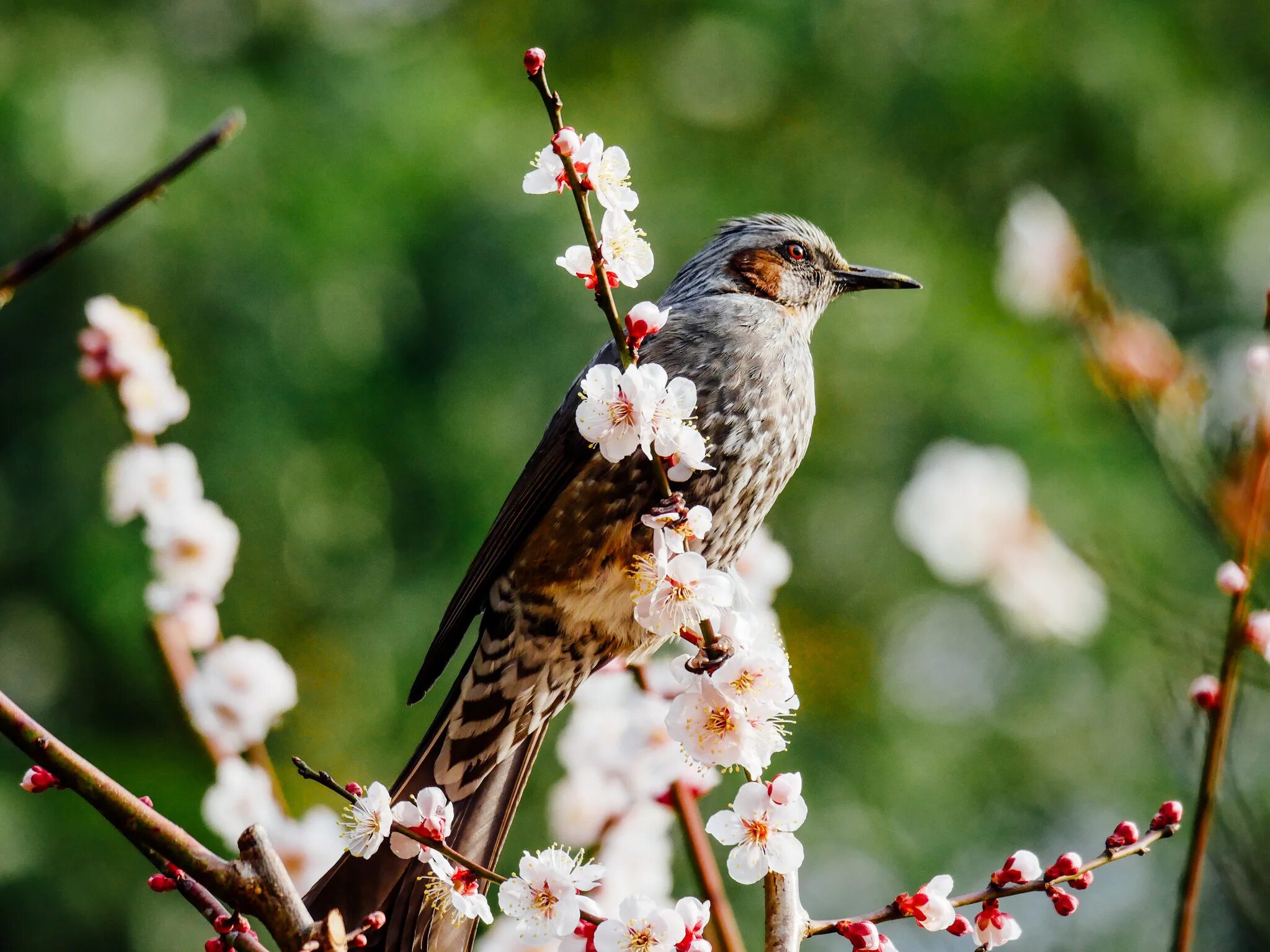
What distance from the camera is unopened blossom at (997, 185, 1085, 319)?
1.64 m

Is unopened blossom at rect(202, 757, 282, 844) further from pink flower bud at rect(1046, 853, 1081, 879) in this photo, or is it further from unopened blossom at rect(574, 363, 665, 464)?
pink flower bud at rect(1046, 853, 1081, 879)

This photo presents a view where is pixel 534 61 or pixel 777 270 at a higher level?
pixel 777 270

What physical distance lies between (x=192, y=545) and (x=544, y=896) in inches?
46.8

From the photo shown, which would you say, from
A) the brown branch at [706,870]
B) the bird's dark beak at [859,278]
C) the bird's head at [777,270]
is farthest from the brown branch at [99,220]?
the bird's dark beak at [859,278]

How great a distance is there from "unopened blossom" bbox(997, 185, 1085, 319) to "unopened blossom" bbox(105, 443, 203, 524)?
4.93ft

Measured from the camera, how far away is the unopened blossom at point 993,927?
54.4 inches

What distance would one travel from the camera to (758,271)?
276cm

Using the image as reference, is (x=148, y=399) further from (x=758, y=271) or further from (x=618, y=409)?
(x=758, y=271)

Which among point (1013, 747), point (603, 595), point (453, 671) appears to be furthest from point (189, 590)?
point (1013, 747)

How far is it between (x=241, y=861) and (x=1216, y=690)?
40.4 inches

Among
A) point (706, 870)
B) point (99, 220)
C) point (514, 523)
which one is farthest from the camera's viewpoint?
point (514, 523)

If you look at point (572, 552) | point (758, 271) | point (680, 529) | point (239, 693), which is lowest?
point (680, 529)

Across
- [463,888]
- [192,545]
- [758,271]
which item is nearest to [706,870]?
[463,888]

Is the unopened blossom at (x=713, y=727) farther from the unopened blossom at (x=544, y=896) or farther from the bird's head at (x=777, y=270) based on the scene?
the bird's head at (x=777, y=270)
